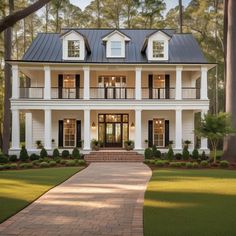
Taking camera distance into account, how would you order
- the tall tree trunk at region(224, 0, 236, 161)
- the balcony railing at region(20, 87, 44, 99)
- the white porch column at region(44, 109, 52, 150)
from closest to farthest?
the tall tree trunk at region(224, 0, 236, 161) → the white porch column at region(44, 109, 52, 150) → the balcony railing at region(20, 87, 44, 99)

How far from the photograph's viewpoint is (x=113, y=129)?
2938 cm

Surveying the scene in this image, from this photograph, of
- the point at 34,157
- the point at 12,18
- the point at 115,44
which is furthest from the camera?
the point at 115,44

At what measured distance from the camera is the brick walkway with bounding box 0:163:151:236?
7211mm

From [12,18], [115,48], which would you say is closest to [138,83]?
[115,48]

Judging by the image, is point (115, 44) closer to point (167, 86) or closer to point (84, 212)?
point (167, 86)

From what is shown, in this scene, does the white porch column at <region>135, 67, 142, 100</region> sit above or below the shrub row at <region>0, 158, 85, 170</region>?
above

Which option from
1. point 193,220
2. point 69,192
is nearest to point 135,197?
point 69,192

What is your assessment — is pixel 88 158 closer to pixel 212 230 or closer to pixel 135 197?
pixel 135 197

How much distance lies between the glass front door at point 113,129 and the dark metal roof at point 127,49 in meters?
4.27

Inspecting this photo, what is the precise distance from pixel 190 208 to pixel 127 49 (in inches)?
858

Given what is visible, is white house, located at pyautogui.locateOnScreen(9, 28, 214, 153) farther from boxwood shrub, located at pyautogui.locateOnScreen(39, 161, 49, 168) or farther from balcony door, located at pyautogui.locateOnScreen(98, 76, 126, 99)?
boxwood shrub, located at pyautogui.locateOnScreen(39, 161, 49, 168)

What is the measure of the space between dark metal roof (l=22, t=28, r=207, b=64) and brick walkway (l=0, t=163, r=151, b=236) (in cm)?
1571

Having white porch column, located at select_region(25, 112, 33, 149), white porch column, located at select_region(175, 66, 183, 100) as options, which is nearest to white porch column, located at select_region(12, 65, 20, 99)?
white porch column, located at select_region(25, 112, 33, 149)

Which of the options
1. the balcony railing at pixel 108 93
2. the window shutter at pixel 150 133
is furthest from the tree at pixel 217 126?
the window shutter at pixel 150 133
